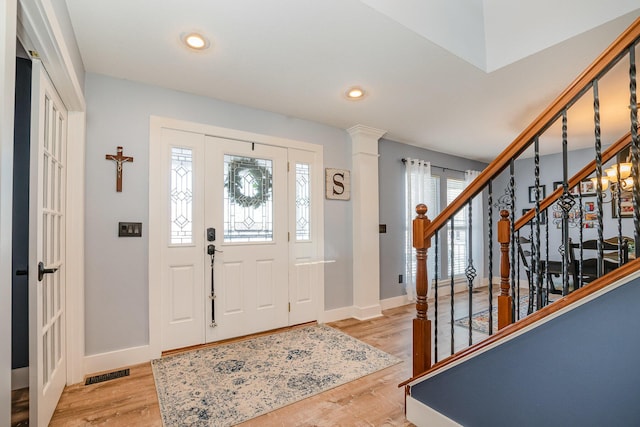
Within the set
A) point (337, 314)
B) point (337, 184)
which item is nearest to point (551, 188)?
Answer: point (337, 184)

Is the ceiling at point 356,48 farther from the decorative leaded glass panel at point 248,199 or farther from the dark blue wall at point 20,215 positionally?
the decorative leaded glass panel at point 248,199

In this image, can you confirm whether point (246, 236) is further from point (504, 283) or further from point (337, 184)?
point (504, 283)

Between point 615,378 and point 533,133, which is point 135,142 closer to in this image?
point 533,133

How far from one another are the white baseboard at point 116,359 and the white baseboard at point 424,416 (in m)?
2.11

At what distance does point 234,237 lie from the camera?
3061 mm

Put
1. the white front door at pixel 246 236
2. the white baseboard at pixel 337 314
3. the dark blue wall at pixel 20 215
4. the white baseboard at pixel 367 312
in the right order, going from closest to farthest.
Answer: the dark blue wall at pixel 20 215, the white front door at pixel 246 236, the white baseboard at pixel 337 314, the white baseboard at pixel 367 312

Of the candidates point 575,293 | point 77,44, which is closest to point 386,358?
point 575,293

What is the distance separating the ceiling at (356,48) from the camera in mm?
1822

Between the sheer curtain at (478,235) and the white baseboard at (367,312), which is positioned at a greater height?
the sheer curtain at (478,235)

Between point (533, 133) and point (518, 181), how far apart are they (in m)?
5.15

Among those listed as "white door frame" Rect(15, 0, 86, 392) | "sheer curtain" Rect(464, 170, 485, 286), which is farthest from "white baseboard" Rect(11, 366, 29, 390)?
"sheer curtain" Rect(464, 170, 485, 286)

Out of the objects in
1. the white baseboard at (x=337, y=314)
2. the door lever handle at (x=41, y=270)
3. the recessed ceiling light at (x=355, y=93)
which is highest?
the recessed ceiling light at (x=355, y=93)

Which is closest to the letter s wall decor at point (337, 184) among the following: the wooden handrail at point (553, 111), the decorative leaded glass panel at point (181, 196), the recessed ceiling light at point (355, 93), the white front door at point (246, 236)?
the white front door at point (246, 236)

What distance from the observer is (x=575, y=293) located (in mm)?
1153
